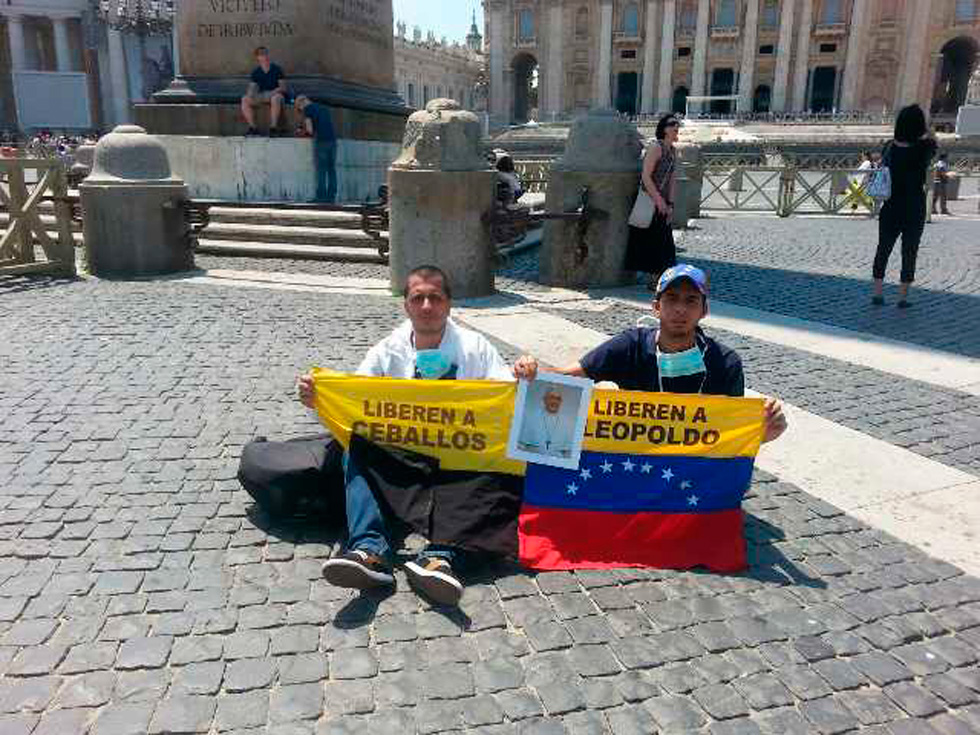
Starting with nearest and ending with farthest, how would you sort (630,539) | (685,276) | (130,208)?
1. (685,276)
2. (630,539)
3. (130,208)

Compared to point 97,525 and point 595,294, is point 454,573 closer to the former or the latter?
point 97,525

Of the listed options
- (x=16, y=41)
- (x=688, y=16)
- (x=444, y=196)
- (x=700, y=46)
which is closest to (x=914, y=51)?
(x=700, y=46)

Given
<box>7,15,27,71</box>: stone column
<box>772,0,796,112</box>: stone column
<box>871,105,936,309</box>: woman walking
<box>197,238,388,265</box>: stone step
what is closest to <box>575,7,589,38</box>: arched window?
<box>772,0,796,112</box>: stone column

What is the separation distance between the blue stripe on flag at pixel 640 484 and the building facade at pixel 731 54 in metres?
78.0

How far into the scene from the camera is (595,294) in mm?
8508

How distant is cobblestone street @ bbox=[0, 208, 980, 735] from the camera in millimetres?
2273

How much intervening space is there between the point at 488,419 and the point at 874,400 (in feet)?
10.5

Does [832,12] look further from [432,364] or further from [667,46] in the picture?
[432,364]

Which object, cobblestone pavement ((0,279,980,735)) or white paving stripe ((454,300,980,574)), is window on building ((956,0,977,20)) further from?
cobblestone pavement ((0,279,980,735))

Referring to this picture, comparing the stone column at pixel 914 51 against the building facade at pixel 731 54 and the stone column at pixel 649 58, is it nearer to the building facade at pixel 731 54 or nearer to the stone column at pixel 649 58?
the building facade at pixel 731 54

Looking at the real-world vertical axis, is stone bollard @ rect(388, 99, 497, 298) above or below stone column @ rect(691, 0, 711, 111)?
below

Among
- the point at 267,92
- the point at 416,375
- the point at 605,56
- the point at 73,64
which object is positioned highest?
the point at 605,56

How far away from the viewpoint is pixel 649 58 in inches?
3123

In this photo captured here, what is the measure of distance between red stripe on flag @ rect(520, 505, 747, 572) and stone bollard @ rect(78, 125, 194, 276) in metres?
7.42
